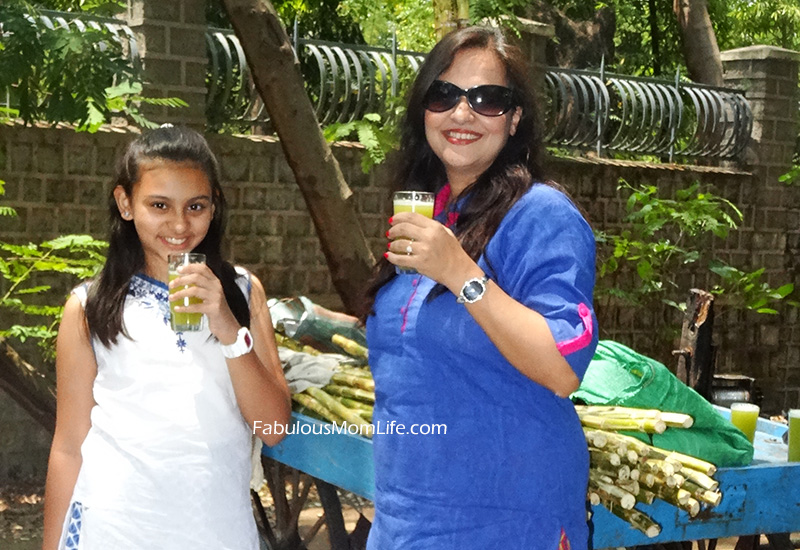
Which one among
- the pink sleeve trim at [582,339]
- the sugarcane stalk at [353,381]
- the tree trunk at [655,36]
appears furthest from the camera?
the tree trunk at [655,36]

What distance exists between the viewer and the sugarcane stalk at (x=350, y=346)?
177 inches

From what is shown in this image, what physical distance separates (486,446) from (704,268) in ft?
28.4

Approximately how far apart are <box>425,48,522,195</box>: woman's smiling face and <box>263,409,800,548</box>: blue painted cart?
50.9 inches

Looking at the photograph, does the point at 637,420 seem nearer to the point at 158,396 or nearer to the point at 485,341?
the point at 485,341

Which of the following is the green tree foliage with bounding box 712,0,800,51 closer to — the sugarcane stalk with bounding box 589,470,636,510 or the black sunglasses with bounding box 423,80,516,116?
the sugarcane stalk with bounding box 589,470,636,510

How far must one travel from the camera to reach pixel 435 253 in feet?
6.77

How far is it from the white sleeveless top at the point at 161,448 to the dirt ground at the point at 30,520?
128 inches

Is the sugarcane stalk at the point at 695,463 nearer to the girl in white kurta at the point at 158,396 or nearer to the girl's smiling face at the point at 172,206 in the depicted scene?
the girl in white kurta at the point at 158,396

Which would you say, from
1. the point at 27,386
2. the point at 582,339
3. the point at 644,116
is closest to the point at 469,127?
the point at 582,339

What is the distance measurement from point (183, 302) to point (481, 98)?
32.3 inches

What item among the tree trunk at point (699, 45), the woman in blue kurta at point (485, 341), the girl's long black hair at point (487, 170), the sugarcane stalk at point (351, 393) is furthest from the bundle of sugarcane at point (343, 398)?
the tree trunk at point (699, 45)

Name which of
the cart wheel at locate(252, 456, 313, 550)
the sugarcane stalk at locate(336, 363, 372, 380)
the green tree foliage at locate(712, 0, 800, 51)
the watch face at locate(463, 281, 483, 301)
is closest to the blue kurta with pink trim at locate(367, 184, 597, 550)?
the watch face at locate(463, 281, 483, 301)

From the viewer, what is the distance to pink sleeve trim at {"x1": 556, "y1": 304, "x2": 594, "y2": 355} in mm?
2020

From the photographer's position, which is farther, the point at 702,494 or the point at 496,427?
the point at 702,494
